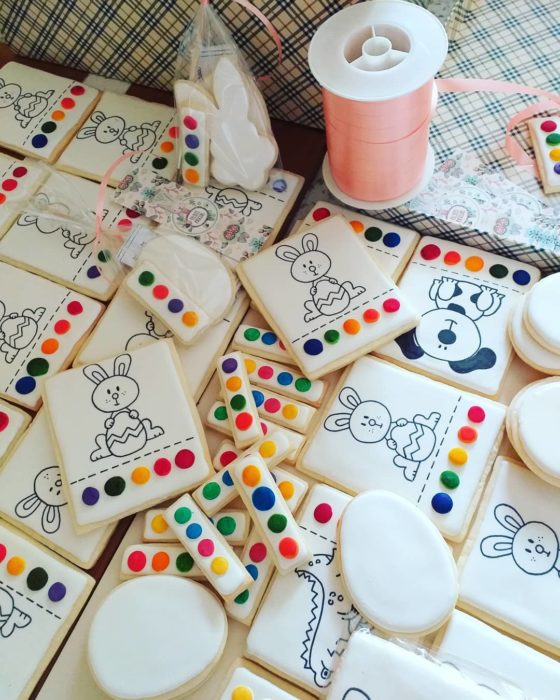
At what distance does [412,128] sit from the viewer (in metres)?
0.95

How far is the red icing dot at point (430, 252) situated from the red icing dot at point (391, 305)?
108mm

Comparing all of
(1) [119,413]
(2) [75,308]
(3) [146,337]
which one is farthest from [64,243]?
(1) [119,413]

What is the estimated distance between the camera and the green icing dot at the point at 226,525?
0.87 m

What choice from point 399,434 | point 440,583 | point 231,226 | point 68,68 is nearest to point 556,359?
point 399,434

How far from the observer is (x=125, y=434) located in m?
0.94

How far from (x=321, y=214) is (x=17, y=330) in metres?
0.52

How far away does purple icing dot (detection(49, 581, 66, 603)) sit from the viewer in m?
0.87

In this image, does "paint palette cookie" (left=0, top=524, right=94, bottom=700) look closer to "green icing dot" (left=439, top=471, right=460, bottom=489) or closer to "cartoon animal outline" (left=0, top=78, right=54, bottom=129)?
"green icing dot" (left=439, top=471, right=460, bottom=489)

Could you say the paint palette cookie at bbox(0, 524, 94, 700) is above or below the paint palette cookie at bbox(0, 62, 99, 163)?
below

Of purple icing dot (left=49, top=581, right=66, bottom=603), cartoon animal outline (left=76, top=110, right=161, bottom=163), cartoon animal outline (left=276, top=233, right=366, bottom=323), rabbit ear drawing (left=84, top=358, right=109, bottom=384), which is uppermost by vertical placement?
cartoon animal outline (left=76, top=110, right=161, bottom=163)

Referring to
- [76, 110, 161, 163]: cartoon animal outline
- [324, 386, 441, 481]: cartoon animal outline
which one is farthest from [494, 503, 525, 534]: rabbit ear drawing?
[76, 110, 161, 163]: cartoon animal outline

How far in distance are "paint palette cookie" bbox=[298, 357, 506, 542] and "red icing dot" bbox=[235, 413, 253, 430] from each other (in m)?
0.08

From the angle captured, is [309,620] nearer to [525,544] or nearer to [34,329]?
[525,544]

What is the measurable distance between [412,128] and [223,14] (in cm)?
39
